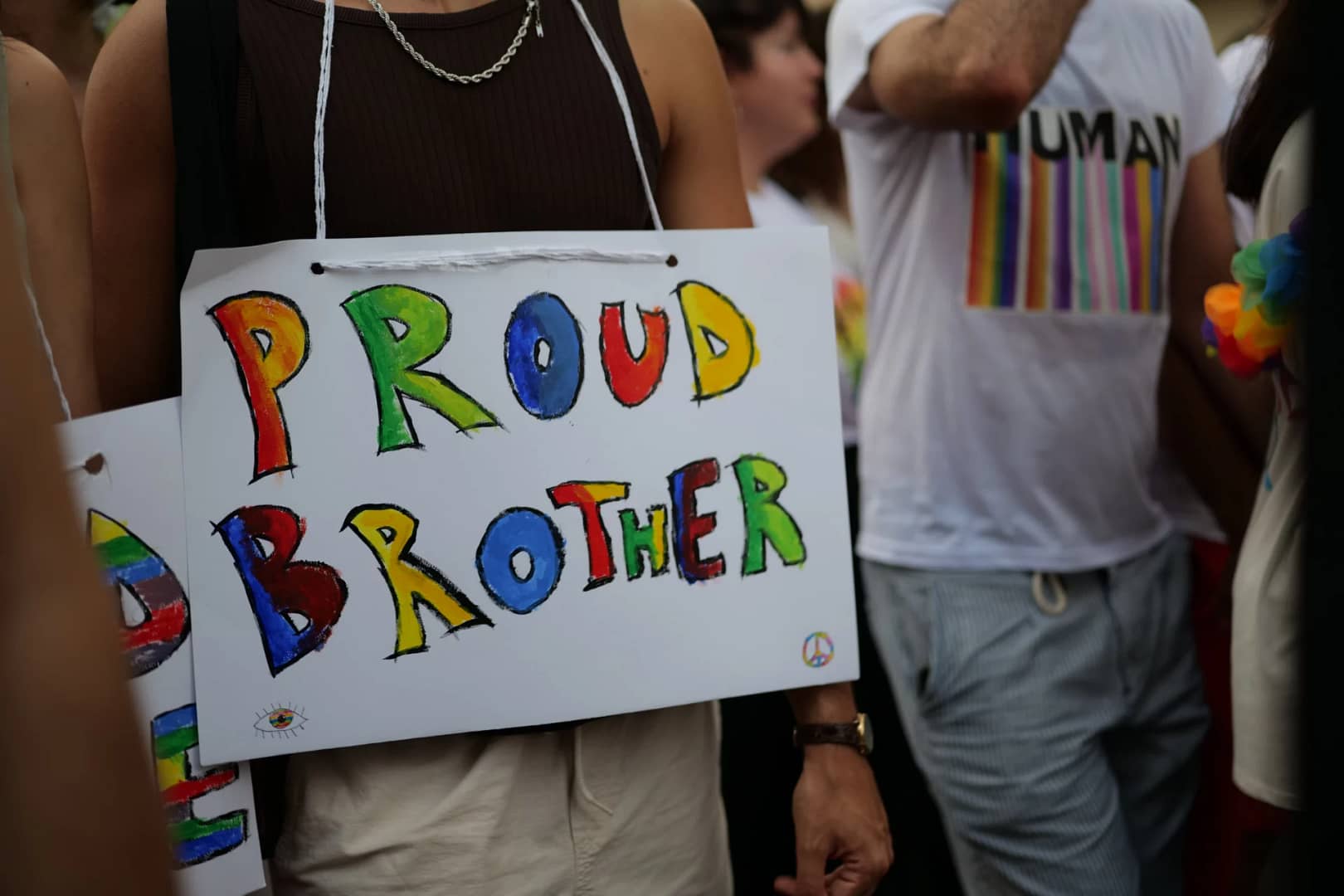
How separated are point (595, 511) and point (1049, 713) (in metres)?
0.91

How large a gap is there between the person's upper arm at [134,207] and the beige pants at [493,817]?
1.29ft

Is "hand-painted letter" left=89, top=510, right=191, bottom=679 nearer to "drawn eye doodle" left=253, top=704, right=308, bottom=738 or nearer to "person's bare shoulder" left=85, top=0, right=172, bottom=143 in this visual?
"drawn eye doodle" left=253, top=704, right=308, bottom=738

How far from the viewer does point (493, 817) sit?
3.68 ft

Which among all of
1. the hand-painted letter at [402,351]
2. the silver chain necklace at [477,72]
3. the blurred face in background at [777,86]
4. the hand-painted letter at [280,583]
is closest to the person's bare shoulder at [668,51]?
the silver chain necklace at [477,72]

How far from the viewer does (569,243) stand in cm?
113

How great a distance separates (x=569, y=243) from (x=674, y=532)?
0.28 m

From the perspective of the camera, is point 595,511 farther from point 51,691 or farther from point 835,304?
point 835,304

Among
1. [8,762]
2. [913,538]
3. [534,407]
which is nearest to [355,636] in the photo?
[534,407]

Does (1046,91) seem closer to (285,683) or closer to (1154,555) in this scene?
(1154,555)

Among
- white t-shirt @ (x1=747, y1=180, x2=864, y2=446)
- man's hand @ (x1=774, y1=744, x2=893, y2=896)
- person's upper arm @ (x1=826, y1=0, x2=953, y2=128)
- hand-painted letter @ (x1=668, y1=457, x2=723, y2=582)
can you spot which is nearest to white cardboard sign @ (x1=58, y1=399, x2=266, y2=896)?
hand-painted letter @ (x1=668, y1=457, x2=723, y2=582)

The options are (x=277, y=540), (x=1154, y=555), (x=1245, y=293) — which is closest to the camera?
(x=277, y=540)

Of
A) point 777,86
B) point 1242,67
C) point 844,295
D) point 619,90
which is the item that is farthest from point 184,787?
point 844,295

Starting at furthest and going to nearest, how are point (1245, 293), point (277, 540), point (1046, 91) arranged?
point (1046, 91)
point (1245, 293)
point (277, 540)

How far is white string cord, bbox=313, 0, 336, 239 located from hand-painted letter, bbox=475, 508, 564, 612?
0.29 meters
